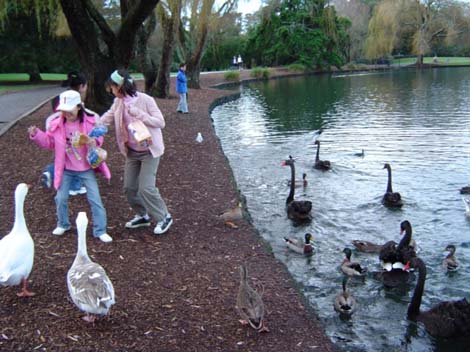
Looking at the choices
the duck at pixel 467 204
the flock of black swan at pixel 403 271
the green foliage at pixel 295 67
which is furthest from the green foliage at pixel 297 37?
the flock of black swan at pixel 403 271

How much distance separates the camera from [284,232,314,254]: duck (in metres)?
7.55

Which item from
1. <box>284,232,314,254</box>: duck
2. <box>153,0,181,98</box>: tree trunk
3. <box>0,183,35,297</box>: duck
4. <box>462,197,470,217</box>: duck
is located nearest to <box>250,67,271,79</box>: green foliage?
<box>153,0,181,98</box>: tree trunk

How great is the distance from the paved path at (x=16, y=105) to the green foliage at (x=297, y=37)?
108 ft

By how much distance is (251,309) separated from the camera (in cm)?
445

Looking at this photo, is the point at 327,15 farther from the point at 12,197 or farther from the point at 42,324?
the point at 42,324

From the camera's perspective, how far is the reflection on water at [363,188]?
606 cm

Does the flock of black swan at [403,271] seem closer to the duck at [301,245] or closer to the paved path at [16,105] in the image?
the duck at [301,245]

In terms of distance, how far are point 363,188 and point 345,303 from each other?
5774mm

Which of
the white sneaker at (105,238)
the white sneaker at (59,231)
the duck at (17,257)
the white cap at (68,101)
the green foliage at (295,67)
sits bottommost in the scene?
the white sneaker at (105,238)

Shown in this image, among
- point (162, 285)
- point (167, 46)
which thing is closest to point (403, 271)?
point (162, 285)

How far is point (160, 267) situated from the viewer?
555 cm

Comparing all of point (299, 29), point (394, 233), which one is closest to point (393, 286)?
point (394, 233)

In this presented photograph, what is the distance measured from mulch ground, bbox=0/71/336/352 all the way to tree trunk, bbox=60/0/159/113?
15.8 ft

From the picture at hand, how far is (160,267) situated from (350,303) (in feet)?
7.35
